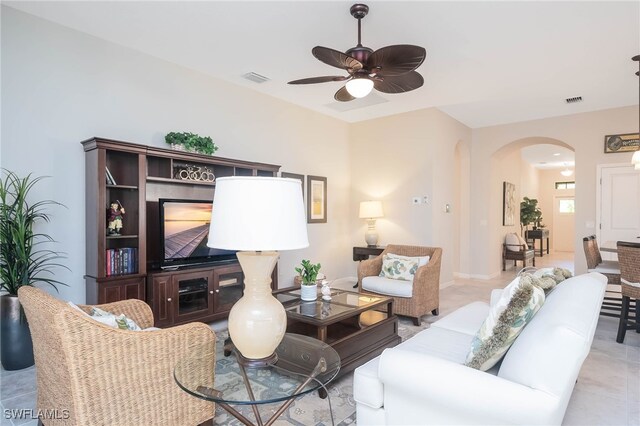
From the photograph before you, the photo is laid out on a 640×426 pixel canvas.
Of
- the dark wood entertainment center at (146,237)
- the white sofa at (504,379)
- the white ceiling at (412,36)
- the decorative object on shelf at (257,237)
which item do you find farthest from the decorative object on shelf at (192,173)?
the white sofa at (504,379)

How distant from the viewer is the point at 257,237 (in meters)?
1.34

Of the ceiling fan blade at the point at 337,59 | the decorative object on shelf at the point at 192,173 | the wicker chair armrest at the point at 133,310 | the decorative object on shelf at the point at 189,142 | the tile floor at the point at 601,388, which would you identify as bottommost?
the tile floor at the point at 601,388

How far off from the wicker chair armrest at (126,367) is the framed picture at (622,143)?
634 cm

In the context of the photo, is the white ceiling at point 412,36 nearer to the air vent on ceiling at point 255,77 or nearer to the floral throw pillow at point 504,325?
the air vent on ceiling at point 255,77

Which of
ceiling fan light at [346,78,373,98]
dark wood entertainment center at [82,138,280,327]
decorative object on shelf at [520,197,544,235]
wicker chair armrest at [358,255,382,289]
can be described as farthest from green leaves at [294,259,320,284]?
decorative object on shelf at [520,197,544,235]

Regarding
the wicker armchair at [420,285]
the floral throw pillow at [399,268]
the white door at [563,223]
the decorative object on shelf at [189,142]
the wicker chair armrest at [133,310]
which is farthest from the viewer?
the white door at [563,223]

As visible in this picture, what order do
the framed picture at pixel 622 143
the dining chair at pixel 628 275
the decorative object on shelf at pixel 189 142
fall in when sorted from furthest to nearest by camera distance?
the framed picture at pixel 622 143 < the decorative object on shelf at pixel 189 142 < the dining chair at pixel 628 275

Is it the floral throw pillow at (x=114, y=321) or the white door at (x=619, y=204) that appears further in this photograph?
the white door at (x=619, y=204)

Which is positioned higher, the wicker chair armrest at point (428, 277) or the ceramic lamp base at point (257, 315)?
the ceramic lamp base at point (257, 315)

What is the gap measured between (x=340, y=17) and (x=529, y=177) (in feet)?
34.2

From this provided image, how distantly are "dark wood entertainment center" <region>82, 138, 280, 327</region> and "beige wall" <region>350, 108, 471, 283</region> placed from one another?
2.73m

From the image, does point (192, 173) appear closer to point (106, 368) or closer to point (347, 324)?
point (347, 324)

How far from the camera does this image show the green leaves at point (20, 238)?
2.70 meters

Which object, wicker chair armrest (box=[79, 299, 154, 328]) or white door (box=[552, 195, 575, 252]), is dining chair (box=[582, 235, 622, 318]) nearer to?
wicker chair armrest (box=[79, 299, 154, 328])
